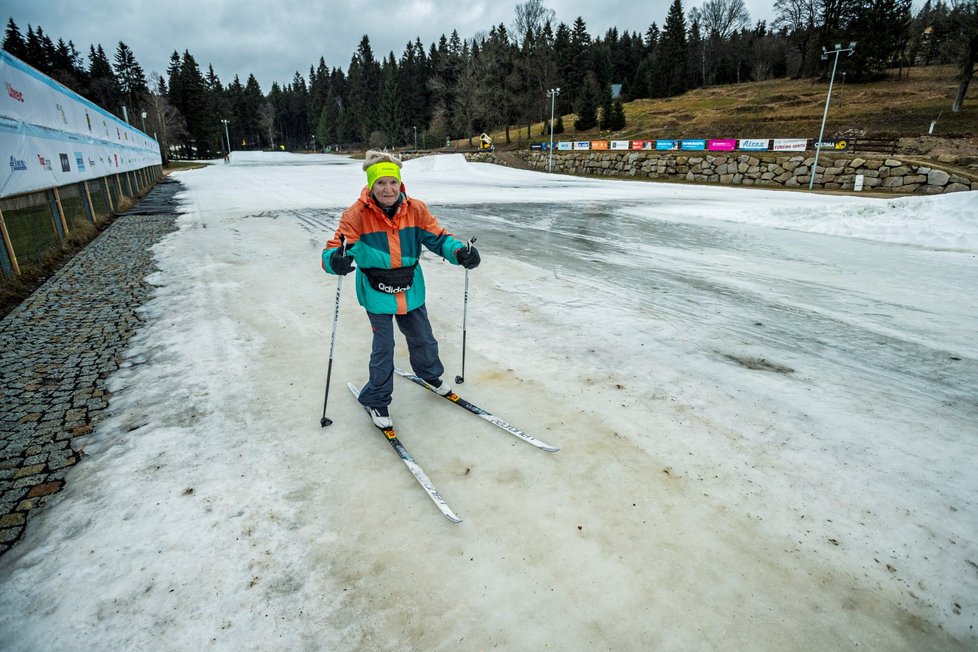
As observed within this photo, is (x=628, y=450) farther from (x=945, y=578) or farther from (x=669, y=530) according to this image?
(x=945, y=578)

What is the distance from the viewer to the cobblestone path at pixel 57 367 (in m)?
2.96

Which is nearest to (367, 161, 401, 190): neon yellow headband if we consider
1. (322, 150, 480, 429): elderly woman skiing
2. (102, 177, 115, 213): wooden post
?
(322, 150, 480, 429): elderly woman skiing

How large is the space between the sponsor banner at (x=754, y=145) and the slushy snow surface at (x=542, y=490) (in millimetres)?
26663

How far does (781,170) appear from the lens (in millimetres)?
26641

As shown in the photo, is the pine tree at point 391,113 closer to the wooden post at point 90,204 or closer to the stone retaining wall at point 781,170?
the stone retaining wall at point 781,170

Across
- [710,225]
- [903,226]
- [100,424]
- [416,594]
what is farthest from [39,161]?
[903,226]

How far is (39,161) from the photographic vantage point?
805cm

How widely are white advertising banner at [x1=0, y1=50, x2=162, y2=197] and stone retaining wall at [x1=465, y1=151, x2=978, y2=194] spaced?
2901 cm

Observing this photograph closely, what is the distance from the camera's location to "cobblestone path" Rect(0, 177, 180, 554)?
116 inches

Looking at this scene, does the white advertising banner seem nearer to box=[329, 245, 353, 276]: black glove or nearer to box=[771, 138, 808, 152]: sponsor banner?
box=[329, 245, 353, 276]: black glove

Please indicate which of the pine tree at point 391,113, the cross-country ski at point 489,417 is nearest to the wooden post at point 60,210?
the cross-country ski at point 489,417

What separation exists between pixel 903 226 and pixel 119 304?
13.5 m

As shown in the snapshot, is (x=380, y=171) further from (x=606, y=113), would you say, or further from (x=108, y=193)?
(x=606, y=113)

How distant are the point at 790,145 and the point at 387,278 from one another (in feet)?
104
